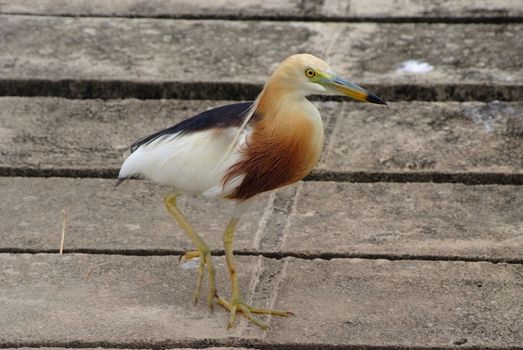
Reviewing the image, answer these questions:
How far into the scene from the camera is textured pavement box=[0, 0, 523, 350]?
451cm

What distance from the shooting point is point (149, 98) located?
21.2ft

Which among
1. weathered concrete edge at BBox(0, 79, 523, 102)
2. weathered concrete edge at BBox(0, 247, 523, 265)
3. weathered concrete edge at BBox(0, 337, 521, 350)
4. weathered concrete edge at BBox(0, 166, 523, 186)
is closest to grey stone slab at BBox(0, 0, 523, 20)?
weathered concrete edge at BBox(0, 79, 523, 102)

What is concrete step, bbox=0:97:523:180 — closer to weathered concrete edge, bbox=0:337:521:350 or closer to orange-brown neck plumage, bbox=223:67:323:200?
orange-brown neck plumage, bbox=223:67:323:200

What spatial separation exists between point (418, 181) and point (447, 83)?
0.96 meters

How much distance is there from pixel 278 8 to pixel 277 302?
316 centimetres

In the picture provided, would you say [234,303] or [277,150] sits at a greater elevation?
[277,150]

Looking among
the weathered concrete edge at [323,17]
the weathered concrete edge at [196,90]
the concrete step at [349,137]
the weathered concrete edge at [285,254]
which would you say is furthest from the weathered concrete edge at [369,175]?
the weathered concrete edge at [323,17]

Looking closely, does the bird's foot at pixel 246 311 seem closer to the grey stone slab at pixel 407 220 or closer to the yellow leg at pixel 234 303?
the yellow leg at pixel 234 303

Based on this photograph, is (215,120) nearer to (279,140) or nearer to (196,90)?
(279,140)

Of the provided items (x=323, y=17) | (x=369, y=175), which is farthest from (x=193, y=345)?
(x=323, y=17)

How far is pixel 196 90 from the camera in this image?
6.42 m

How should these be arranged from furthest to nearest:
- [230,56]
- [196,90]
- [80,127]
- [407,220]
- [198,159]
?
[230,56] < [196,90] < [80,127] < [407,220] < [198,159]

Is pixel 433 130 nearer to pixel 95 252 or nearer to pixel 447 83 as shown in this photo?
pixel 447 83

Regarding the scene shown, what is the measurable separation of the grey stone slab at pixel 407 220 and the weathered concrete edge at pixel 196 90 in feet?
3.12
